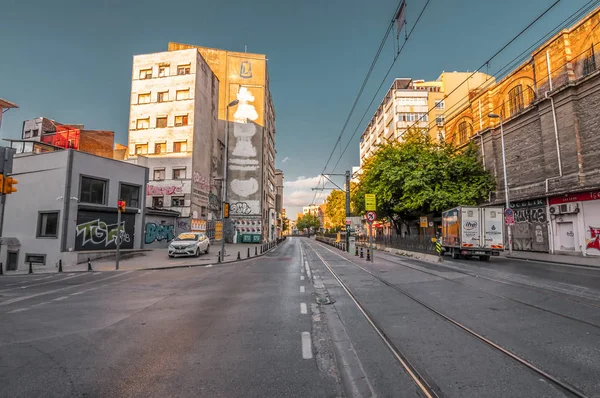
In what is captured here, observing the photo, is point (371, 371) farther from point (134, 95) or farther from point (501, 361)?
point (134, 95)

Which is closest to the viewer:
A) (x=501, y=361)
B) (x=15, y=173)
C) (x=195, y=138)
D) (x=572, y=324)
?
(x=501, y=361)

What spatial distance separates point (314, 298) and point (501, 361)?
488cm

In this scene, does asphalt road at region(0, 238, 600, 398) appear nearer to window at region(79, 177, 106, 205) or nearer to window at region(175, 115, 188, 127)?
window at region(79, 177, 106, 205)

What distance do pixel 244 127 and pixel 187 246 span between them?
32913mm

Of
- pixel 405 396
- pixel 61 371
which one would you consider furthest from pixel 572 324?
pixel 61 371

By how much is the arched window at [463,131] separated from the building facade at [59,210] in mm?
35268

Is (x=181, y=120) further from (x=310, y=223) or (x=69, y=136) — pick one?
(x=310, y=223)

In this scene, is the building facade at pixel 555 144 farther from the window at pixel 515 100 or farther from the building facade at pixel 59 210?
the building facade at pixel 59 210

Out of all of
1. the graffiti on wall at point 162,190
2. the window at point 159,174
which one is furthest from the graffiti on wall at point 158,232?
the window at point 159,174

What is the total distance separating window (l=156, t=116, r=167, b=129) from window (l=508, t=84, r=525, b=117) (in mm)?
36995

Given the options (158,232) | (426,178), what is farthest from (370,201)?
(158,232)

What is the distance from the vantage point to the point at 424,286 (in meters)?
10.6

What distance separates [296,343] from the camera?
500cm

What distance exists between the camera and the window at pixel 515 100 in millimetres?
29719
